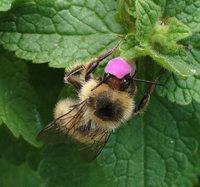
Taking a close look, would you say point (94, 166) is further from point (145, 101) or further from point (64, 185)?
point (145, 101)

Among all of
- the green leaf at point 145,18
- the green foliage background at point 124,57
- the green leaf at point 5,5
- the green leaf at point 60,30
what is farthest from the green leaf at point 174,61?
the green leaf at point 5,5

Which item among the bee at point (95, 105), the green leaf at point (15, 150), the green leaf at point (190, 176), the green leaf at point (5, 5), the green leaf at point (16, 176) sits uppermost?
the green leaf at point (5, 5)

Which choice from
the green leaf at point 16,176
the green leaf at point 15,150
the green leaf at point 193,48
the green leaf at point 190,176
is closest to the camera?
the green leaf at point 193,48

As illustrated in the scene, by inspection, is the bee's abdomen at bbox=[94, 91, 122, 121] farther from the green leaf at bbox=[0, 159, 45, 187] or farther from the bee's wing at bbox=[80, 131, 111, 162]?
the green leaf at bbox=[0, 159, 45, 187]

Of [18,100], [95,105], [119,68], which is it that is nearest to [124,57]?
[119,68]

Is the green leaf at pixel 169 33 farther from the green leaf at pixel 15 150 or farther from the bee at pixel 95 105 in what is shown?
the green leaf at pixel 15 150

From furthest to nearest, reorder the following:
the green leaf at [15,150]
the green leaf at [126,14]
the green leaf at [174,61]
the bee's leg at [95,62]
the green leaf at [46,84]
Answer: the green leaf at [15,150], the green leaf at [46,84], the bee's leg at [95,62], the green leaf at [126,14], the green leaf at [174,61]
